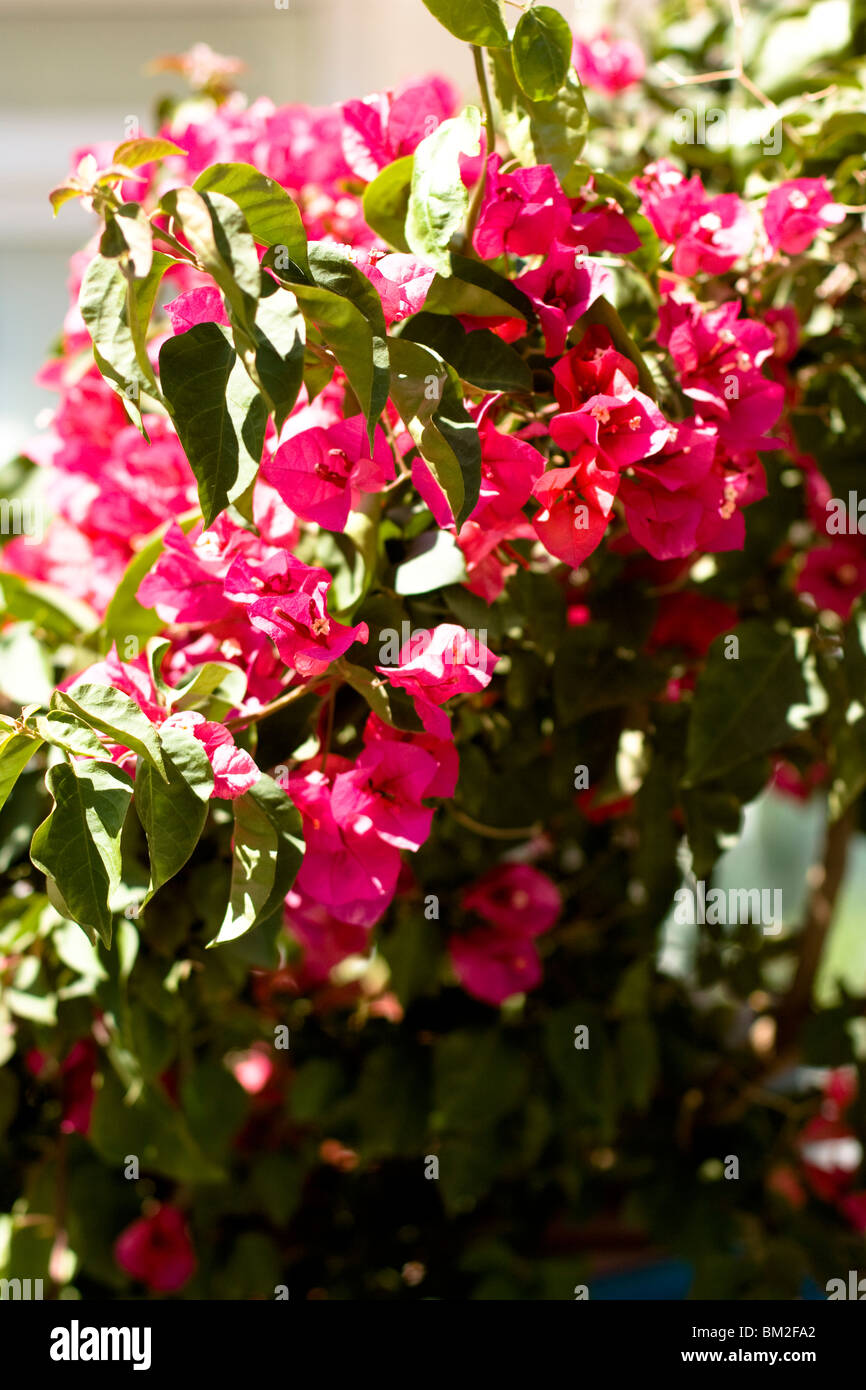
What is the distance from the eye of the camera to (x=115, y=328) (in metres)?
0.35

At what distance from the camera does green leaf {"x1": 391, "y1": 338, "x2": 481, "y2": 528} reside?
354 mm

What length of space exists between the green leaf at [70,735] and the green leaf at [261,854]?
47mm

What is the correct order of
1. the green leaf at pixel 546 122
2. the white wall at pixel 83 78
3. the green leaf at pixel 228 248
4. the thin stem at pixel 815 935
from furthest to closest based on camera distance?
the white wall at pixel 83 78, the thin stem at pixel 815 935, the green leaf at pixel 546 122, the green leaf at pixel 228 248

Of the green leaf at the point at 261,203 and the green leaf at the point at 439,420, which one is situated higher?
the green leaf at the point at 261,203

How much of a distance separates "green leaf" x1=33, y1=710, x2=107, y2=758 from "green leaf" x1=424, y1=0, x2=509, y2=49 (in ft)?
0.82

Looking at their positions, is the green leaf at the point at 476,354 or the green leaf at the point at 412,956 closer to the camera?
the green leaf at the point at 476,354

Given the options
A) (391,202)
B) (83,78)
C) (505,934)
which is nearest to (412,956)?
(505,934)

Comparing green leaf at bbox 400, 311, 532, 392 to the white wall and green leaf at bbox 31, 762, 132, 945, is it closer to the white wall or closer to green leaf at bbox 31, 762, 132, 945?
green leaf at bbox 31, 762, 132, 945

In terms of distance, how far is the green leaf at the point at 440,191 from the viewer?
0.41m

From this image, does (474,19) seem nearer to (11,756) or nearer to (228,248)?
(228,248)

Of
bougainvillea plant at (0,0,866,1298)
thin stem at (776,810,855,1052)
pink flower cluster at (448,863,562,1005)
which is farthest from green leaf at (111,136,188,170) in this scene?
thin stem at (776,810,855,1052)

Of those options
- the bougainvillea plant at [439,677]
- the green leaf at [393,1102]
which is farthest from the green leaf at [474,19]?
the green leaf at [393,1102]

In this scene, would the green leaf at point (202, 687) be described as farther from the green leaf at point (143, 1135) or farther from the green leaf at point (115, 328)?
the green leaf at point (143, 1135)
